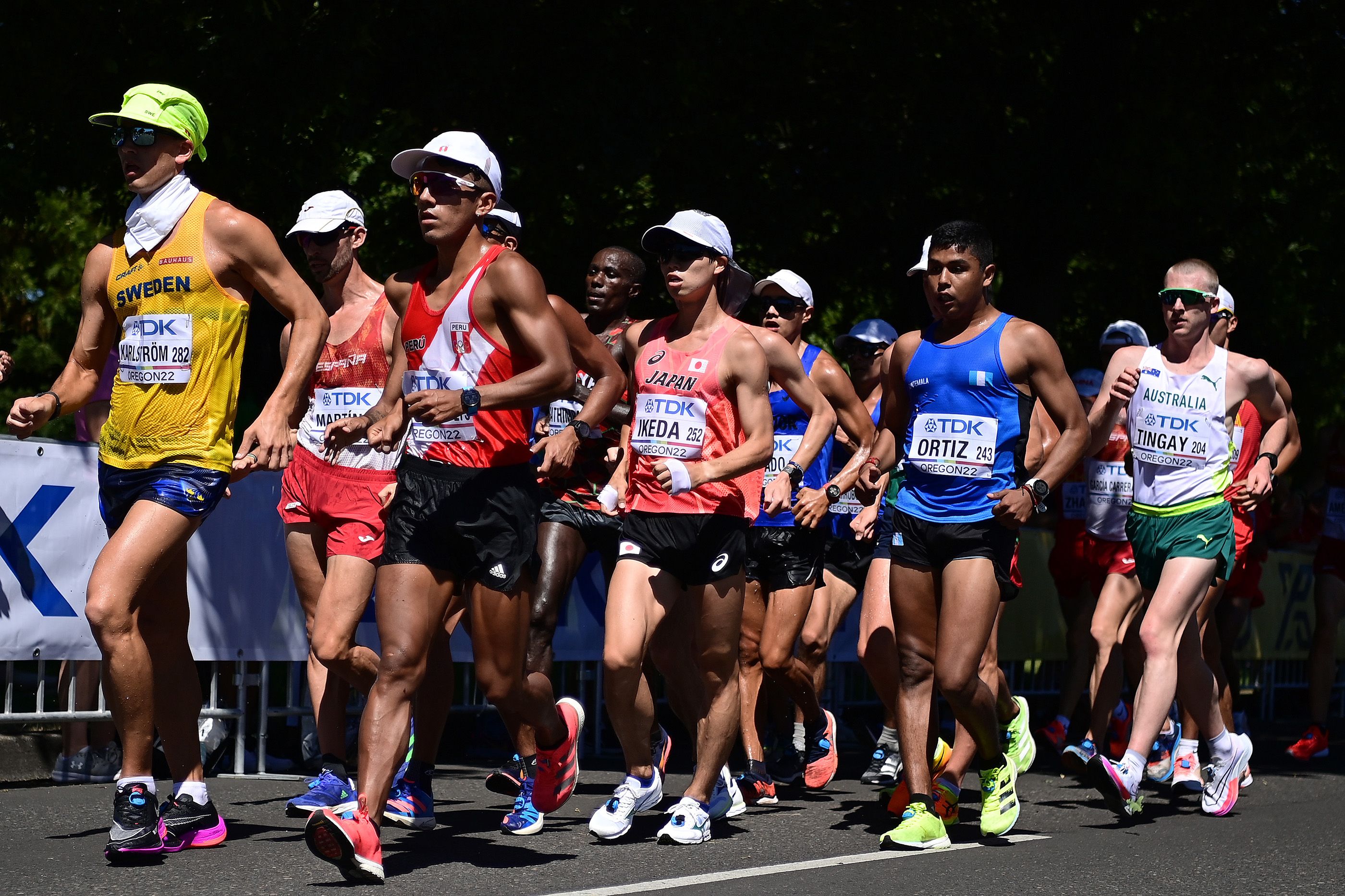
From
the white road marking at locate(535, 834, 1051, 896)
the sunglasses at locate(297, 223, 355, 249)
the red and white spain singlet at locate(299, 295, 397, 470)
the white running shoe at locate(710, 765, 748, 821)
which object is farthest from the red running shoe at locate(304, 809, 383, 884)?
the sunglasses at locate(297, 223, 355, 249)

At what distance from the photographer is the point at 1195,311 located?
9070mm

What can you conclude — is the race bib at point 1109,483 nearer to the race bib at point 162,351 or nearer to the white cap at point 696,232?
the white cap at point 696,232

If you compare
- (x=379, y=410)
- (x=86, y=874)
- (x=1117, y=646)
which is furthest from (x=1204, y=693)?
(x=86, y=874)

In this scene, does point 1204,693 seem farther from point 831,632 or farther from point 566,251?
point 566,251

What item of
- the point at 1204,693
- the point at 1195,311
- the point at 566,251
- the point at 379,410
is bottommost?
the point at 1204,693

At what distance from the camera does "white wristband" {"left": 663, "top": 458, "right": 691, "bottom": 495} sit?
693cm

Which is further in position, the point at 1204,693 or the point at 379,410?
the point at 1204,693

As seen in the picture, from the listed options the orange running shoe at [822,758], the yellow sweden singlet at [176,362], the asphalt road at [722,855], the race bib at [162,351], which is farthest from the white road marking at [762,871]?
the race bib at [162,351]

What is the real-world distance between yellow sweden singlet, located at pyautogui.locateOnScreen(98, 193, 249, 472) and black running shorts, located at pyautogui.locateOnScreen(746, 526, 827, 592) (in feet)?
11.0

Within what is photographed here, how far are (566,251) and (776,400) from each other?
561 cm

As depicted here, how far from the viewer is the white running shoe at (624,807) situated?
23.5 ft

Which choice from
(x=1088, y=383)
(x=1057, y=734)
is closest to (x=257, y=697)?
(x=1057, y=734)

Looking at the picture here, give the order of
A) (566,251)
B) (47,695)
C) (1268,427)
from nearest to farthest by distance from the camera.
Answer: (47,695)
(1268,427)
(566,251)

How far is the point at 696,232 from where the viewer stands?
24.8 feet
